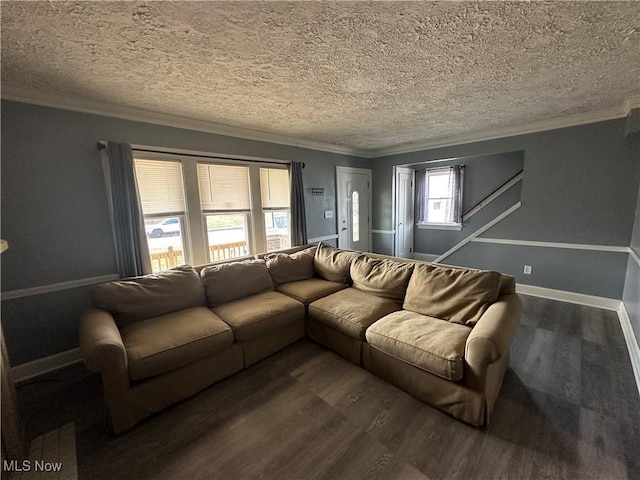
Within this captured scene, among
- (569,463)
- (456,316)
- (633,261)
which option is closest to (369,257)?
(456,316)

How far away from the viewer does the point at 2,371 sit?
1.48 metres

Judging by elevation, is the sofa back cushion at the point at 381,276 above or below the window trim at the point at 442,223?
below

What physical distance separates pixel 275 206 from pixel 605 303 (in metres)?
4.67

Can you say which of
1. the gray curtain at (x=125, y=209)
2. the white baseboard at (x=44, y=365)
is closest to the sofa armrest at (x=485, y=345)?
the gray curtain at (x=125, y=209)

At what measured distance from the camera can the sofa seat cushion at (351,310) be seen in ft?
7.41

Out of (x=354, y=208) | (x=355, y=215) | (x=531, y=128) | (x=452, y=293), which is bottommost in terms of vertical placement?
(x=452, y=293)

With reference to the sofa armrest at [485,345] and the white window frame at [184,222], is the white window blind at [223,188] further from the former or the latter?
the sofa armrest at [485,345]

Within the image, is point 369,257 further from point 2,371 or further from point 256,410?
point 2,371

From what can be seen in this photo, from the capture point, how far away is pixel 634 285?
8.60 ft

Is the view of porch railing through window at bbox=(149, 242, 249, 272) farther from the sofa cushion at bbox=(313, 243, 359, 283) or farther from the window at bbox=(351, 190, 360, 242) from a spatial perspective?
the window at bbox=(351, 190, 360, 242)

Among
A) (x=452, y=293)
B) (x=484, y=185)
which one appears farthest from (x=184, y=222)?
(x=484, y=185)

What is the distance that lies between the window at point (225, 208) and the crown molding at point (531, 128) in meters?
3.26

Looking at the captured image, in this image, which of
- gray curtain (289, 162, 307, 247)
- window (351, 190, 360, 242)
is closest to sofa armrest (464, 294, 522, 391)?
gray curtain (289, 162, 307, 247)

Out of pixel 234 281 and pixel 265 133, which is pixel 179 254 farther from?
pixel 265 133
